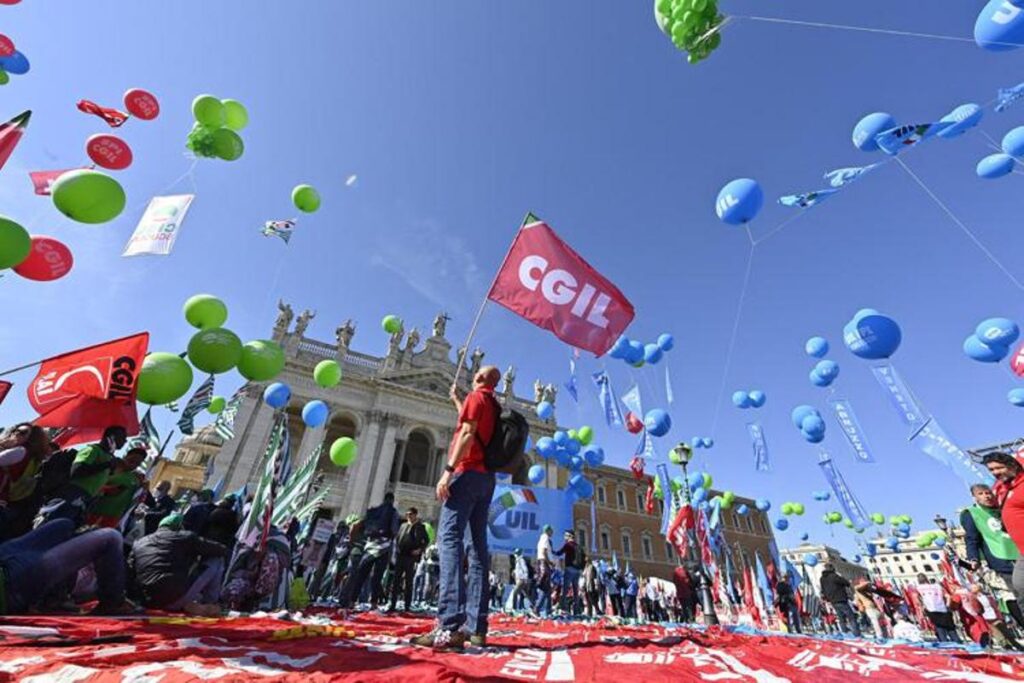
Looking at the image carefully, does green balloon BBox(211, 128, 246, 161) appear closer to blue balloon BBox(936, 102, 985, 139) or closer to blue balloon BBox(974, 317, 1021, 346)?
blue balloon BBox(936, 102, 985, 139)

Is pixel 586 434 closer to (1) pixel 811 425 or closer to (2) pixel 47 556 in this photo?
(1) pixel 811 425

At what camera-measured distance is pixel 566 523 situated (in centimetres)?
2073

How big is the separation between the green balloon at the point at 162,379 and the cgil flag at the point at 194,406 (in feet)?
9.36

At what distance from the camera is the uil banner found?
1919 cm

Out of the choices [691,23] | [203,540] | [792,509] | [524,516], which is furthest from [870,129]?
[792,509]

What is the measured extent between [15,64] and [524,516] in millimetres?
20050

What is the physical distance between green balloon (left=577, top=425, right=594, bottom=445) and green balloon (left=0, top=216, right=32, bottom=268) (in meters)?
15.7

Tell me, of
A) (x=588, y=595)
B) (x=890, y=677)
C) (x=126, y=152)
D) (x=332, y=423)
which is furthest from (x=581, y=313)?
(x=332, y=423)

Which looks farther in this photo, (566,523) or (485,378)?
(566,523)

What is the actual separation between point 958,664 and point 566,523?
61.6 feet

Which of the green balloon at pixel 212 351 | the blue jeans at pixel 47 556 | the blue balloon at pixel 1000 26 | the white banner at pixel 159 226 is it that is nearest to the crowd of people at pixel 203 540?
the blue jeans at pixel 47 556

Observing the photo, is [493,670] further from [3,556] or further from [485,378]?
[3,556]

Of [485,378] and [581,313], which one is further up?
[581,313]

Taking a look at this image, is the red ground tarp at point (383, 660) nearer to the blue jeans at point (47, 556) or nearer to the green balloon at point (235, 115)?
the blue jeans at point (47, 556)
